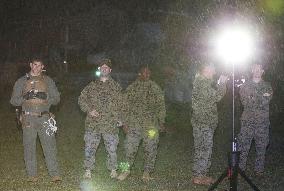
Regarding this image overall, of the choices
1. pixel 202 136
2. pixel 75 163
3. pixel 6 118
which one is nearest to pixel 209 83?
pixel 202 136

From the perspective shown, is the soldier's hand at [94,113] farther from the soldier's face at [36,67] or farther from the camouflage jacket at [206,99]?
the camouflage jacket at [206,99]

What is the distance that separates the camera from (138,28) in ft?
85.5

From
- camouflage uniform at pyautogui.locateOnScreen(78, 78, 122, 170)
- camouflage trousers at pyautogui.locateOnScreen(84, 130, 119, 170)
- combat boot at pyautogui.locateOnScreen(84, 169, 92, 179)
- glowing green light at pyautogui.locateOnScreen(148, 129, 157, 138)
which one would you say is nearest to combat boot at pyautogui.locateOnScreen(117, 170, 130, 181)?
camouflage trousers at pyautogui.locateOnScreen(84, 130, 119, 170)

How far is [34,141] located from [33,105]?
25.2 inches

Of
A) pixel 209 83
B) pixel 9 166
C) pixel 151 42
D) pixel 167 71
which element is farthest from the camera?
pixel 151 42

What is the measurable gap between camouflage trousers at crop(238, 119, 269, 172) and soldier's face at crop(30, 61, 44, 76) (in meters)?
4.06

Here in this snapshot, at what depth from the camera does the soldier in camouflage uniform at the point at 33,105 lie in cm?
861

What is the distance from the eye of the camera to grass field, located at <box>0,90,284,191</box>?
8.73 m

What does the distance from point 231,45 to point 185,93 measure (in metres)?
11.9

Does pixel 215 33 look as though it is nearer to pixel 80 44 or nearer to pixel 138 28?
pixel 138 28

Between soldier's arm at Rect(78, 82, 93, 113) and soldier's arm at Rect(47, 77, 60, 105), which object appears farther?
soldier's arm at Rect(78, 82, 93, 113)

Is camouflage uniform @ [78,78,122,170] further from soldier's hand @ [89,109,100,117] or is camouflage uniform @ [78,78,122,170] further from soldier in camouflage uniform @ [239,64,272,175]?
soldier in camouflage uniform @ [239,64,272,175]

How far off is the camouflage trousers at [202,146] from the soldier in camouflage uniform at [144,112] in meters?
0.69

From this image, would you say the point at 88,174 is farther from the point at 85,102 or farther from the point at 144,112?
the point at 144,112
